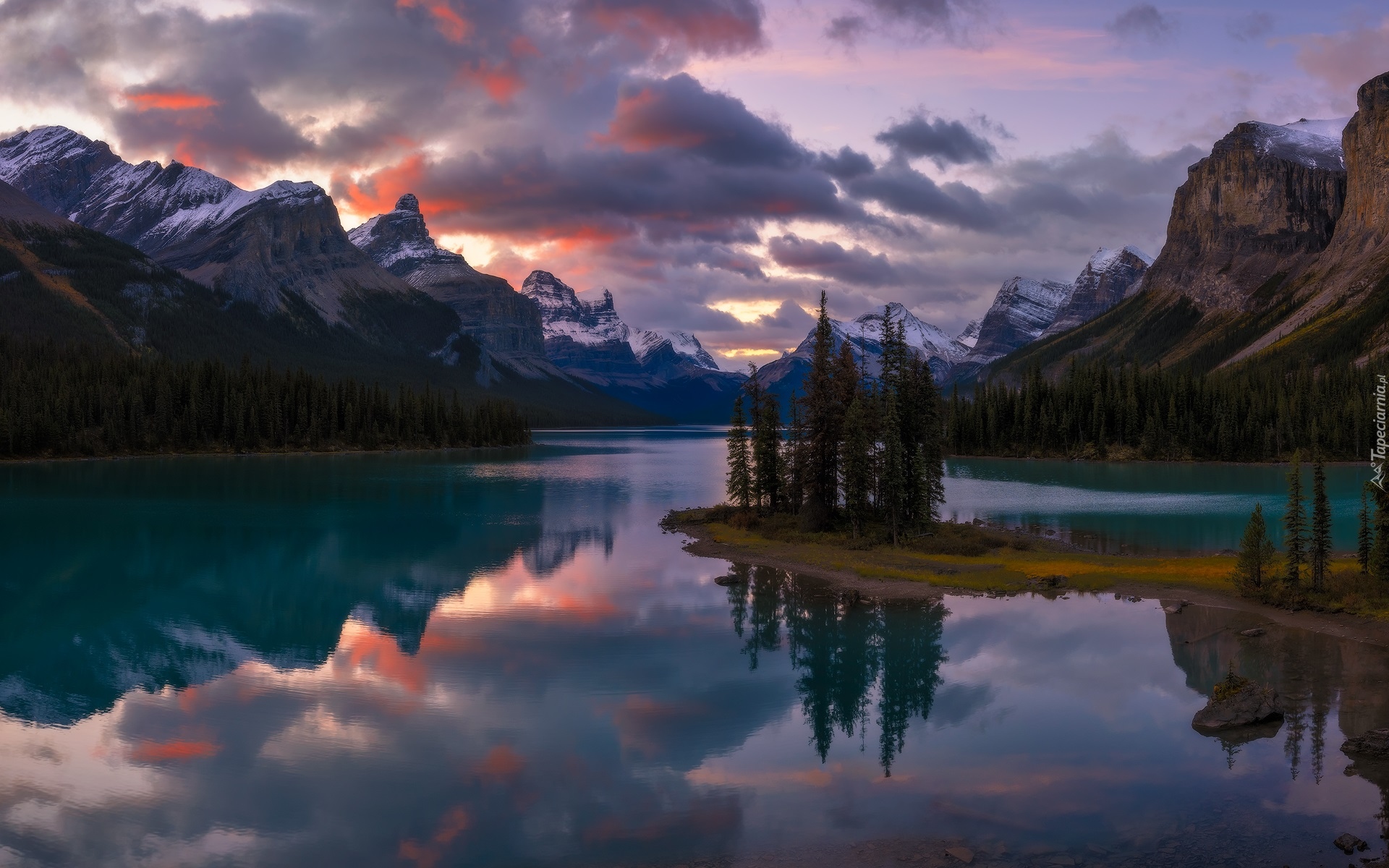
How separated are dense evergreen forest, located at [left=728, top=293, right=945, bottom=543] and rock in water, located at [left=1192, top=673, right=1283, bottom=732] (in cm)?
3360

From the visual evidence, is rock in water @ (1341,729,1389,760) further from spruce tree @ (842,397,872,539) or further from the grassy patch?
spruce tree @ (842,397,872,539)

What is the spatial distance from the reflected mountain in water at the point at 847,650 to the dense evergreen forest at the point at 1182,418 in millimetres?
143253

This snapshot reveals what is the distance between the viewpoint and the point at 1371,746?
79.2 feet

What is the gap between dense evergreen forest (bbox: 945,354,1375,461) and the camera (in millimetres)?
167375

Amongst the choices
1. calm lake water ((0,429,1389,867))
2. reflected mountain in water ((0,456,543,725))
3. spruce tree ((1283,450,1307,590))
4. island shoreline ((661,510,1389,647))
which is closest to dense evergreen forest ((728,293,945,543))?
island shoreline ((661,510,1389,647))

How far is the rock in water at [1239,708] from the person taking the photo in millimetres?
27109

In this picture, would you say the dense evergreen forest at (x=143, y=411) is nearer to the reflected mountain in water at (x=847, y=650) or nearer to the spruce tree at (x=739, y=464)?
the spruce tree at (x=739, y=464)

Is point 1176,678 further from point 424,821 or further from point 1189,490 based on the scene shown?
point 1189,490

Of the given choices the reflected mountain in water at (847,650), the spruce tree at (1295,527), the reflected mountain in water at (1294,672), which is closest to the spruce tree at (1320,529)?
the spruce tree at (1295,527)

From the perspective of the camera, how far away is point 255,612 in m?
47.0

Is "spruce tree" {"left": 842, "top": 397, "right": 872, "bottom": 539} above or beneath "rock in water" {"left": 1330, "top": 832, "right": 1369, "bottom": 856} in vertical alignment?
above

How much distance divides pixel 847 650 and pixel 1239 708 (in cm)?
1475

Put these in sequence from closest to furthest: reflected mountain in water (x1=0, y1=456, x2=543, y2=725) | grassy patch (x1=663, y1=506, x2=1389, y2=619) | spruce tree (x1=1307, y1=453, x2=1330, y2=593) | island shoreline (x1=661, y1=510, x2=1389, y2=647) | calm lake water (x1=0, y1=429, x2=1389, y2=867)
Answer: calm lake water (x1=0, y1=429, x2=1389, y2=867)
reflected mountain in water (x1=0, y1=456, x2=543, y2=725)
island shoreline (x1=661, y1=510, x2=1389, y2=647)
spruce tree (x1=1307, y1=453, x2=1330, y2=593)
grassy patch (x1=663, y1=506, x2=1389, y2=619)

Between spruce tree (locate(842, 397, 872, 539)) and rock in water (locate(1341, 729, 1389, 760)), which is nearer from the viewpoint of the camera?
rock in water (locate(1341, 729, 1389, 760))
